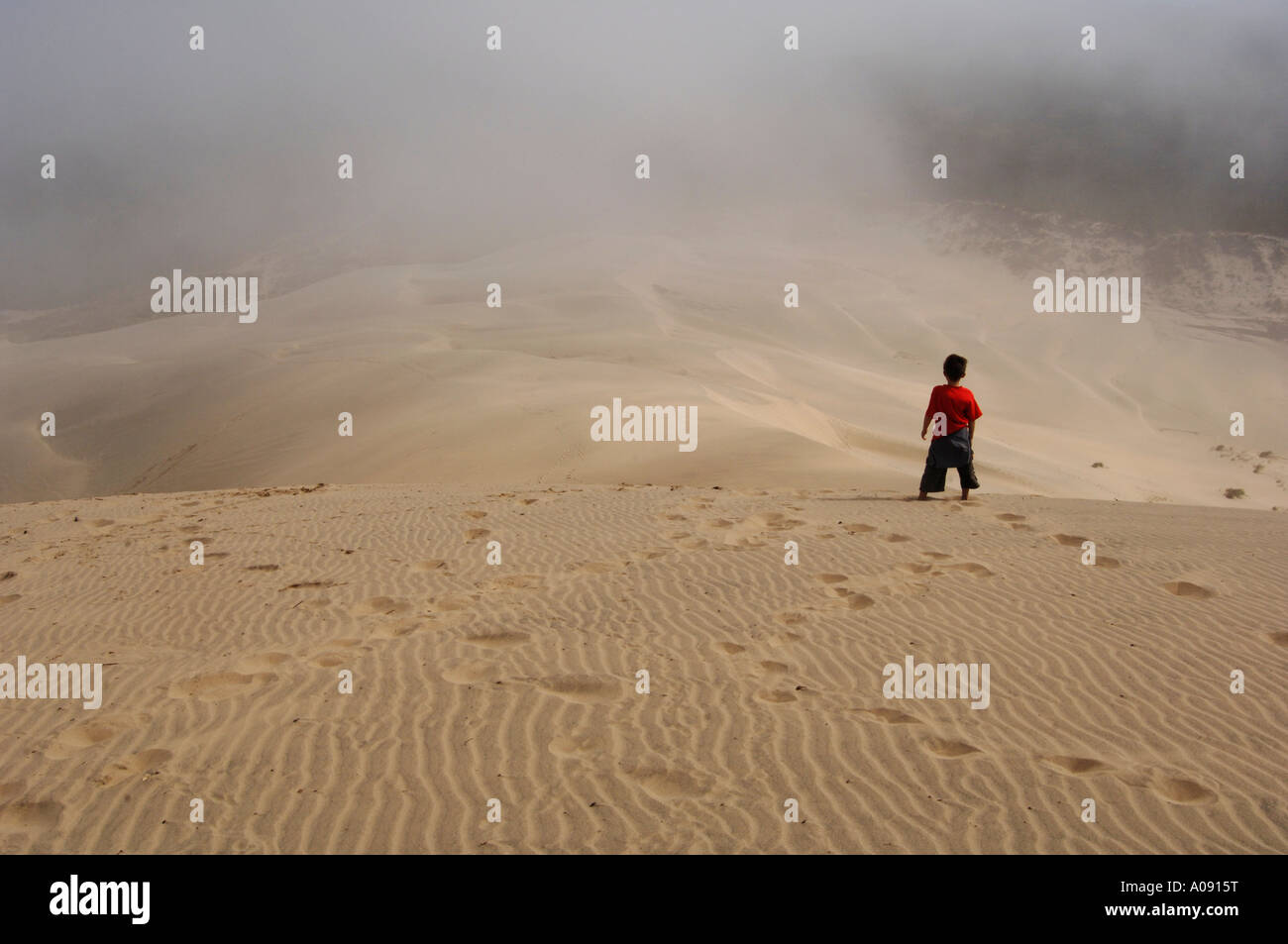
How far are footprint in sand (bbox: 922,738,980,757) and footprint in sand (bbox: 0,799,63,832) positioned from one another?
3.88 m

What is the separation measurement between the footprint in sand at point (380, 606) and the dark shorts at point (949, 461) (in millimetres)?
5824

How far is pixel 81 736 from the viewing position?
4.98 meters

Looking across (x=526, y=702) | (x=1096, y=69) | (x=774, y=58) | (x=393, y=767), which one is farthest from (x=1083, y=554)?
(x=774, y=58)

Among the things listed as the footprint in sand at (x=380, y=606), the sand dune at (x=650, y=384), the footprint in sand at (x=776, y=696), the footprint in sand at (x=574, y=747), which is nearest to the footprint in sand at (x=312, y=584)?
the footprint in sand at (x=380, y=606)

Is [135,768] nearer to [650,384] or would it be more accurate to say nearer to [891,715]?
[891,715]

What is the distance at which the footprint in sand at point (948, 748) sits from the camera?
184 inches

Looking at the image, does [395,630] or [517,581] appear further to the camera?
[517,581]

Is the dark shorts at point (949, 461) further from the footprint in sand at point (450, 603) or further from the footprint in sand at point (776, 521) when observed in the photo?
the footprint in sand at point (450, 603)

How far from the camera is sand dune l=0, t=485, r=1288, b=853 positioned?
4156 mm

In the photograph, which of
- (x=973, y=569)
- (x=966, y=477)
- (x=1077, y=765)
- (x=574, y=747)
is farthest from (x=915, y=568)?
(x=574, y=747)

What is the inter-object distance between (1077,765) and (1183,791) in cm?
43

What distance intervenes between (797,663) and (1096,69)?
200ft

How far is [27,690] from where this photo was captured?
5605mm

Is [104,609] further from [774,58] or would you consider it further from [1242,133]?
[774,58]
